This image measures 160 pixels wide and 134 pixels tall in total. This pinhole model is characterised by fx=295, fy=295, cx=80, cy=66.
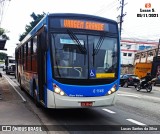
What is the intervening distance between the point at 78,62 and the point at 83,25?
1.24 metres

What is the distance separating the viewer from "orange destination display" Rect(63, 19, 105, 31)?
9219 millimetres

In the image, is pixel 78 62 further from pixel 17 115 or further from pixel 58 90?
pixel 17 115

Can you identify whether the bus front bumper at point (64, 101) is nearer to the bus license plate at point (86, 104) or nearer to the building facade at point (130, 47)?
the bus license plate at point (86, 104)

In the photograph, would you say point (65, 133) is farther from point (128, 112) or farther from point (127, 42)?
point (127, 42)

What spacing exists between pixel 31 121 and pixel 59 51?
2.28 m

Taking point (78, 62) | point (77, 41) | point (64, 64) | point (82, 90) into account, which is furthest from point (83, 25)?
point (82, 90)

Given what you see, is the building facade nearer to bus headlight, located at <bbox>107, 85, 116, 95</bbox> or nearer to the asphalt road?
the asphalt road

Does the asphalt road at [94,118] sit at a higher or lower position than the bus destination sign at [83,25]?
lower

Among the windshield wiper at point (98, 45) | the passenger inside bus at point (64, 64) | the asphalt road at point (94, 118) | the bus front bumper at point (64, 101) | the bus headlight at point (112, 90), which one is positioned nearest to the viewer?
the asphalt road at point (94, 118)

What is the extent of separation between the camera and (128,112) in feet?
36.7

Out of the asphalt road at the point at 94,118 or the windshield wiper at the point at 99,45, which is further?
the windshield wiper at the point at 99,45

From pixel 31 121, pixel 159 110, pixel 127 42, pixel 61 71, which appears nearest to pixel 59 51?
pixel 61 71

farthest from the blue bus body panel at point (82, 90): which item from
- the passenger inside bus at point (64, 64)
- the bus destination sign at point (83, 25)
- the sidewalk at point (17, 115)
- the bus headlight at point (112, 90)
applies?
the bus destination sign at point (83, 25)

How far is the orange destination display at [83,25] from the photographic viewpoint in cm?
922
